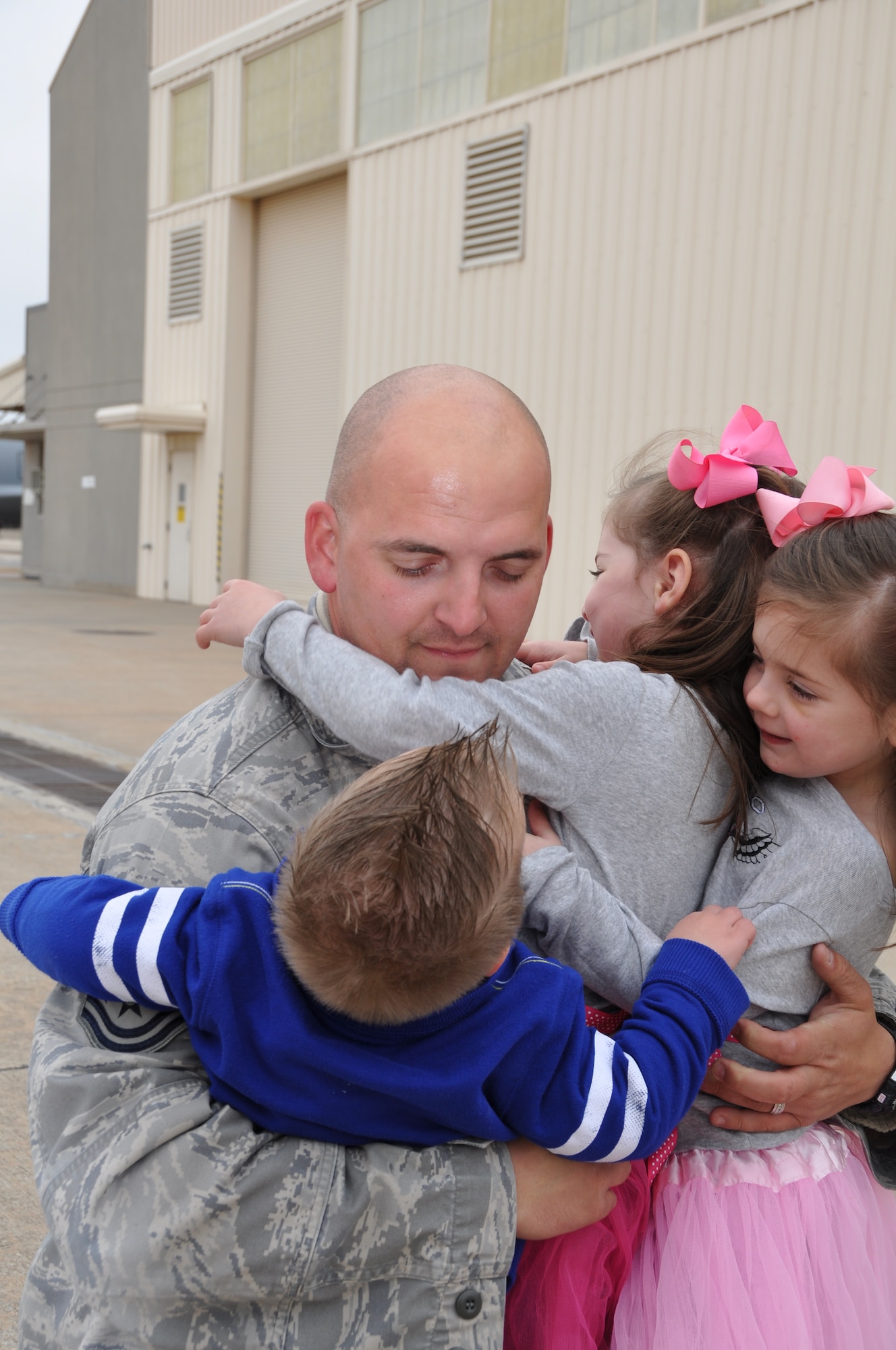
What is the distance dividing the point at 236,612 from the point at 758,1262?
1.16 m

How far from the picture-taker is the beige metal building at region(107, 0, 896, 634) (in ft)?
34.8

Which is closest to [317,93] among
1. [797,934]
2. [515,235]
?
[515,235]

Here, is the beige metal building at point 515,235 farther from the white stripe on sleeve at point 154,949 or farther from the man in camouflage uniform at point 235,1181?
the white stripe on sleeve at point 154,949

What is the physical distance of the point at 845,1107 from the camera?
175cm

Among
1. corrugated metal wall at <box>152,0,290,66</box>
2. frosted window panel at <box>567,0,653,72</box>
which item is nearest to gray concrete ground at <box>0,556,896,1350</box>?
frosted window panel at <box>567,0,653,72</box>

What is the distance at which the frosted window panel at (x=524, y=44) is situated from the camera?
13172 millimetres

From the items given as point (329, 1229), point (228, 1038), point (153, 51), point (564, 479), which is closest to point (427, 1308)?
point (329, 1229)

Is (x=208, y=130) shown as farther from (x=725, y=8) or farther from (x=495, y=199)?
(x=725, y=8)

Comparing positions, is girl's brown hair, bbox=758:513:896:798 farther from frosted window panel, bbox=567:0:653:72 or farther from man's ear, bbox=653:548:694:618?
frosted window panel, bbox=567:0:653:72

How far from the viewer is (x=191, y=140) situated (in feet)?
65.4

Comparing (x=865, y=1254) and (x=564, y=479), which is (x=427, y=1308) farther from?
(x=564, y=479)

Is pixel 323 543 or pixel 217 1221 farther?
pixel 323 543

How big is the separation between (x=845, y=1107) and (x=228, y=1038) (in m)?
0.95

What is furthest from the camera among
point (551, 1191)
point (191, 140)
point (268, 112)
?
point (191, 140)
